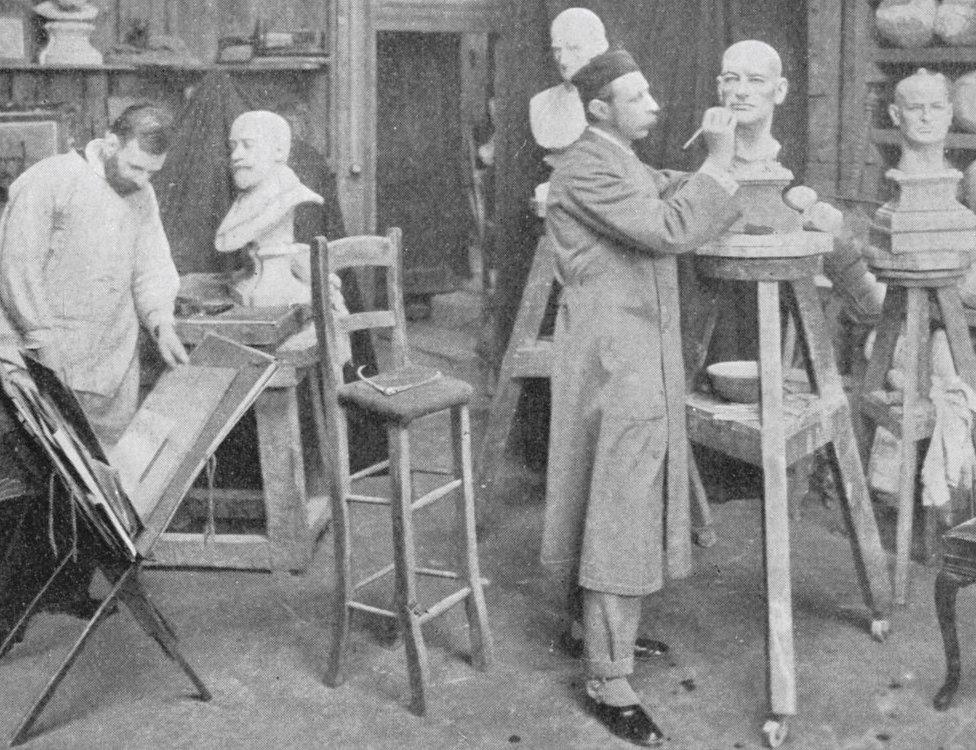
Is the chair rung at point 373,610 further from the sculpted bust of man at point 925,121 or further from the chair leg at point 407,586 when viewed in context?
the sculpted bust of man at point 925,121

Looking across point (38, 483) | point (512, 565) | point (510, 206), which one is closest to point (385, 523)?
point (512, 565)

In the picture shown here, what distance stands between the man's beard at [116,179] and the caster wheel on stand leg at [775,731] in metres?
2.67

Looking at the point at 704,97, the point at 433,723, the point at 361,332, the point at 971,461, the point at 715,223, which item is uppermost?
the point at 704,97

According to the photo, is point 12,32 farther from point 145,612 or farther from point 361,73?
point 145,612

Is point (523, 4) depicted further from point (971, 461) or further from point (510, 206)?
point (971, 461)

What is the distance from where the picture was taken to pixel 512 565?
16.3 feet

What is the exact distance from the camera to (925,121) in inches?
181

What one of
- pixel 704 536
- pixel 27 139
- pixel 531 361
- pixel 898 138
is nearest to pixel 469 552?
pixel 531 361

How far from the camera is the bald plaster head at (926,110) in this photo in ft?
15.1

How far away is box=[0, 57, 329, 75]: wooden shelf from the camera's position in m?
6.37

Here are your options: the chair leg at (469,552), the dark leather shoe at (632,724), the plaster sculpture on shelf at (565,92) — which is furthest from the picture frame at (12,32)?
the dark leather shoe at (632,724)

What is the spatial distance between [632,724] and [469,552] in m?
0.72

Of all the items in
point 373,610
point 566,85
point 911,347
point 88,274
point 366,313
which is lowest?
point 373,610

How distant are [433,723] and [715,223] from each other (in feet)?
5.09
